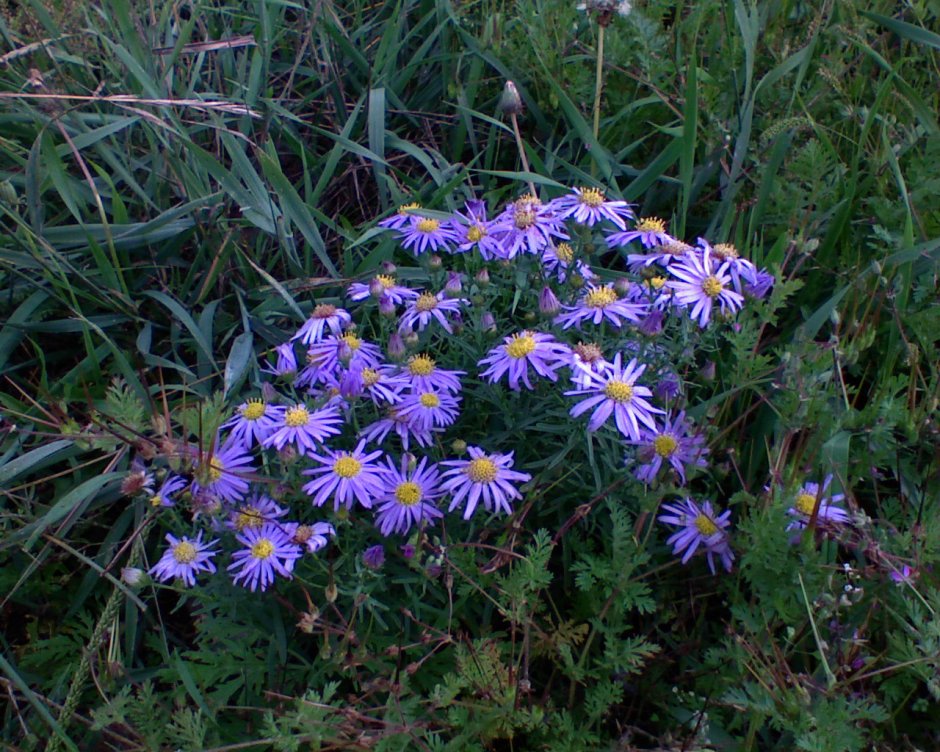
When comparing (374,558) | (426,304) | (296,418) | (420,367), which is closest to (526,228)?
A: (426,304)

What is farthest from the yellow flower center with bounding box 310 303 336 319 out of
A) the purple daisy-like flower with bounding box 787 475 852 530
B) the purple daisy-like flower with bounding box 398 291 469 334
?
the purple daisy-like flower with bounding box 787 475 852 530

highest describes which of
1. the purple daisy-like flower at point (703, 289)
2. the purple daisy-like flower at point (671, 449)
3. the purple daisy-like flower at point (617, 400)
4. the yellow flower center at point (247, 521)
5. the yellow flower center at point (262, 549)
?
the purple daisy-like flower at point (703, 289)

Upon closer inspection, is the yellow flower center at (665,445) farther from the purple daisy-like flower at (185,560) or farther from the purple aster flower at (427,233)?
the purple daisy-like flower at (185,560)

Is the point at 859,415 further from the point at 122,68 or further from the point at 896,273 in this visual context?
the point at 122,68

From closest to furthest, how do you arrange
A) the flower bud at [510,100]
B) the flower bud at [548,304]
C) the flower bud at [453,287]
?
1. the flower bud at [548,304]
2. the flower bud at [453,287]
3. the flower bud at [510,100]

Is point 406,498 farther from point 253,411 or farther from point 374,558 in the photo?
point 253,411

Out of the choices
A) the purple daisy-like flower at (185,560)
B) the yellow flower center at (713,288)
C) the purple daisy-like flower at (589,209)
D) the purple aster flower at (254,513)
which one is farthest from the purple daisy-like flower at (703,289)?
the purple daisy-like flower at (185,560)
